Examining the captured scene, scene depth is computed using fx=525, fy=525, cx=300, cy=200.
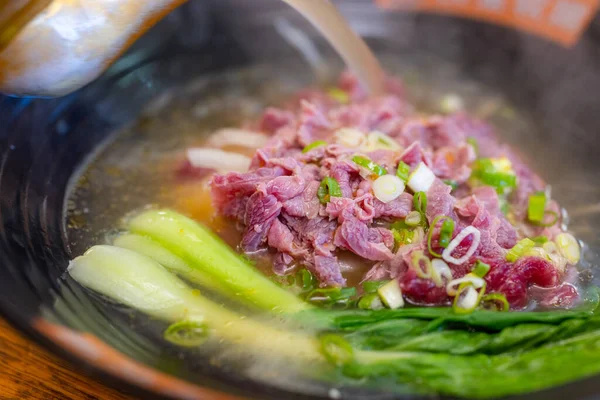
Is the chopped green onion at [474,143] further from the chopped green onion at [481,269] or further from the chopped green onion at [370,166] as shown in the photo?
the chopped green onion at [481,269]

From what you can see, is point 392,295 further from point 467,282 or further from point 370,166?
point 370,166

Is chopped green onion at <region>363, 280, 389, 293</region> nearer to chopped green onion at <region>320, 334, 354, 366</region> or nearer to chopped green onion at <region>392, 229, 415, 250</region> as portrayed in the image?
chopped green onion at <region>392, 229, 415, 250</region>

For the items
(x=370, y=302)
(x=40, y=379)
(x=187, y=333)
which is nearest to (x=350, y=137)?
(x=370, y=302)

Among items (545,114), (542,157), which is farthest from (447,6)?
(542,157)

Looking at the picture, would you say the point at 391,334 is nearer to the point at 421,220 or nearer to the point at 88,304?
the point at 421,220

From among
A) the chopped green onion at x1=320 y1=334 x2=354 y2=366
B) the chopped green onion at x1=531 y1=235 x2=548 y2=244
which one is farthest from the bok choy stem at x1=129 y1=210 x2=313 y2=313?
the chopped green onion at x1=531 y1=235 x2=548 y2=244
